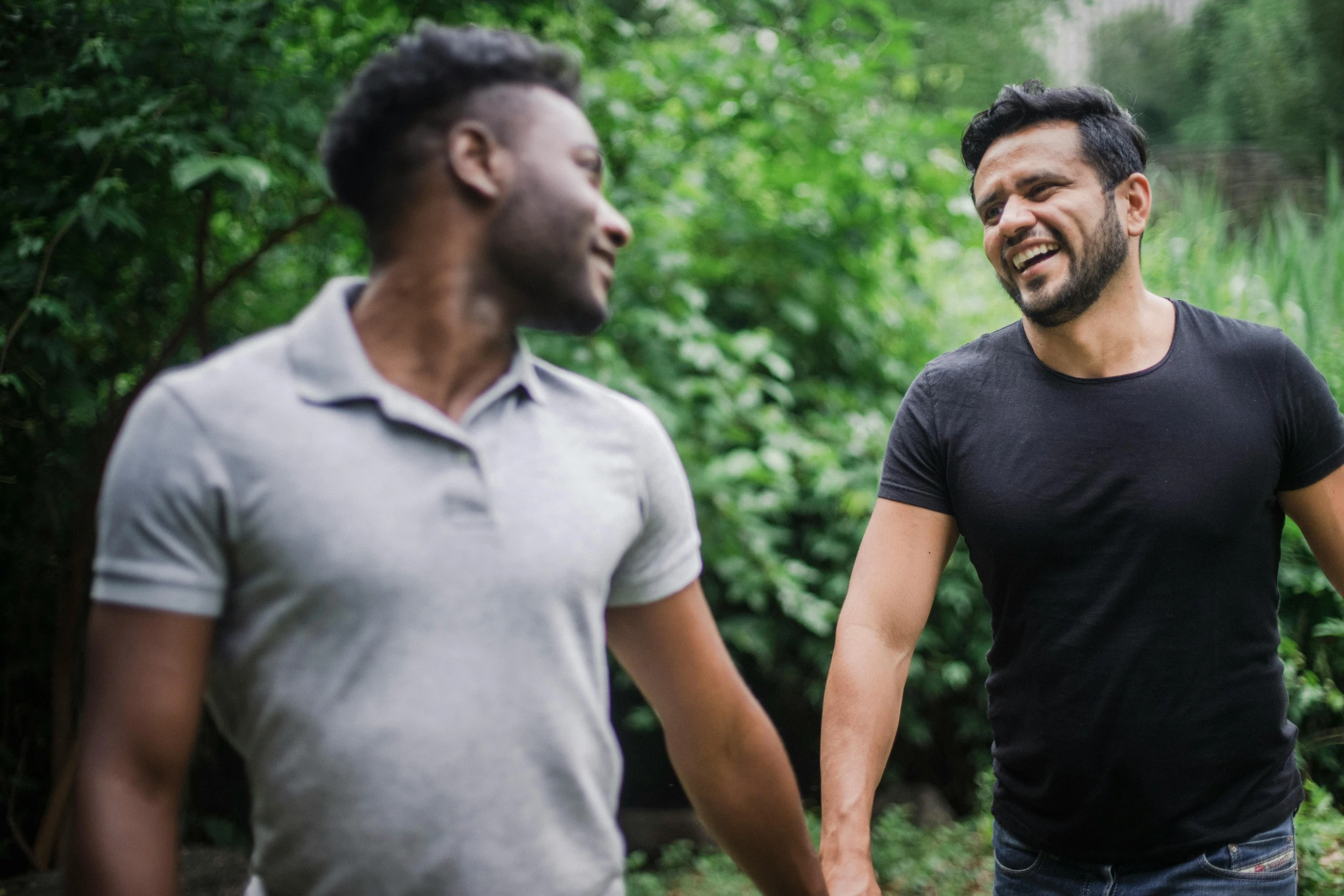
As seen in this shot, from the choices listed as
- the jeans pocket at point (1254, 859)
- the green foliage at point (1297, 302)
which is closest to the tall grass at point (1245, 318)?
the green foliage at point (1297, 302)

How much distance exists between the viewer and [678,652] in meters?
1.52

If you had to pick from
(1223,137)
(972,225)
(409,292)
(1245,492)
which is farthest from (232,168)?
(1223,137)

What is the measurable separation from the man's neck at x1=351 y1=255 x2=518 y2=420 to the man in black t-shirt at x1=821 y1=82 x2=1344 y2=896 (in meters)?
1.11

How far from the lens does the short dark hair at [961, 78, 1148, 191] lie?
223cm

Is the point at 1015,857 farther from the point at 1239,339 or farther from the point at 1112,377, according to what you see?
the point at 1239,339

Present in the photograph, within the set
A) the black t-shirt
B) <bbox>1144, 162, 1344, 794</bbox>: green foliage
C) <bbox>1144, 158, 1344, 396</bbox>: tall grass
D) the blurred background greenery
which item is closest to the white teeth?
the black t-shirt

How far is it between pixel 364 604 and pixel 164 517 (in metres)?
0.22

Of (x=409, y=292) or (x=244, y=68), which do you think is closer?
(x=409, y=292)

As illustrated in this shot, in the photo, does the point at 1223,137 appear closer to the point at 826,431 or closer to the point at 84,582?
the point at 826,431

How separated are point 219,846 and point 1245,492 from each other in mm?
4316

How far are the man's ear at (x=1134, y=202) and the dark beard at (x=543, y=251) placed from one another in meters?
1.38

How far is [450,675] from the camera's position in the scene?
1203mm

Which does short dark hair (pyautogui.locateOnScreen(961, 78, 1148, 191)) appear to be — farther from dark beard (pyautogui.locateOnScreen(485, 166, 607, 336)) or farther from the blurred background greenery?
dark beard (pyautogui.locateOnScreen(485, 166, 607, 336))

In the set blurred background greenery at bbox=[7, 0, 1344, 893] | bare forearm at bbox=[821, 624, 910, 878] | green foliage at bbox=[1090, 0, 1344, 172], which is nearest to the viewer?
bare forearm at bbox=[821, 624, 910, 878]
